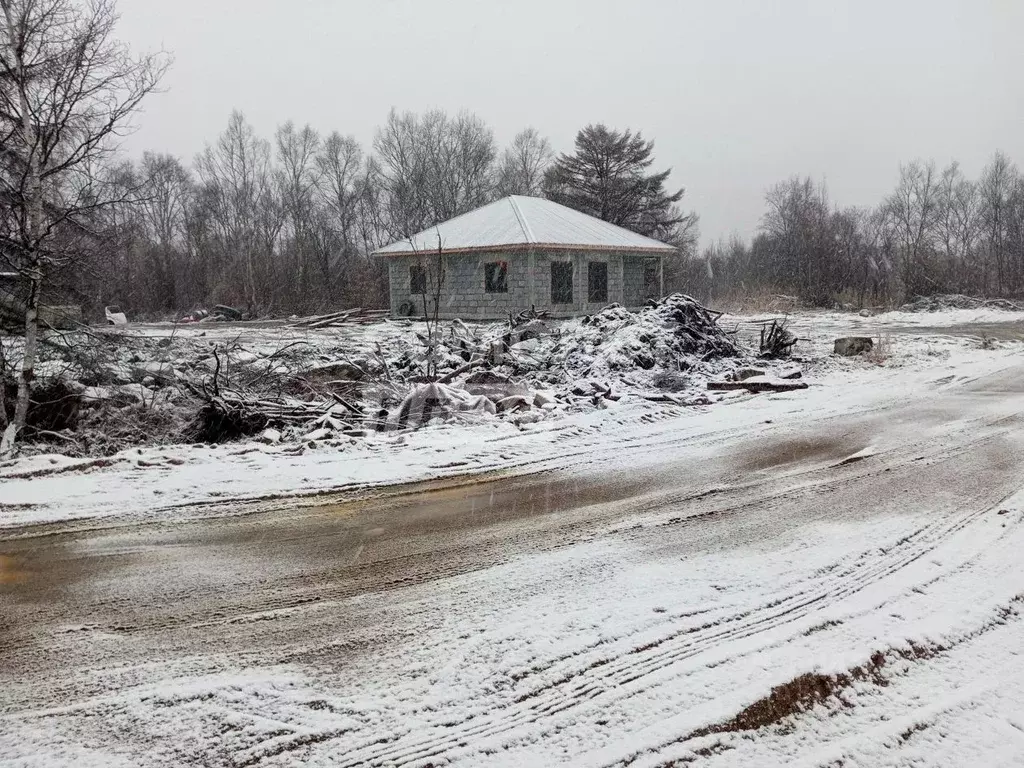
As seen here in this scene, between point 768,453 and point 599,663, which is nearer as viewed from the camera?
point 599,663

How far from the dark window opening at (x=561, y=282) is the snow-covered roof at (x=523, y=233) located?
90 cm

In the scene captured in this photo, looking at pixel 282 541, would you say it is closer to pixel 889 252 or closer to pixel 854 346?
pixel 854 346

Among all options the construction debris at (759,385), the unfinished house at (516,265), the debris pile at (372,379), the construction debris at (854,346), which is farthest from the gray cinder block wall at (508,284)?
the construction debris at (759,385)

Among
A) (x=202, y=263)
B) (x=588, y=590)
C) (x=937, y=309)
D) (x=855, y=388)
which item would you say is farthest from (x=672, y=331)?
(x=202, y=263)

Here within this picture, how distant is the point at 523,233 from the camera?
24.5 meters

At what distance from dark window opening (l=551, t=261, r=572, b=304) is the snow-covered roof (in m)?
0.90

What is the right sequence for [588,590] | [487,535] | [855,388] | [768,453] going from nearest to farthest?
1. [588,590]
2. [487,535]
3. [768,453]
4. [855,388]

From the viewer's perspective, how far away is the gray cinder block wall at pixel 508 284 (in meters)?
24.2

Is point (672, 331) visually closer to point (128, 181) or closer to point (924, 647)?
point (128, 181)

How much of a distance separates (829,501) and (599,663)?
3032 millimetres

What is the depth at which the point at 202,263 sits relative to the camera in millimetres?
43031

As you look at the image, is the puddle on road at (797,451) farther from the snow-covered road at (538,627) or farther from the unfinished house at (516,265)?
the unfinished house at (516,265)

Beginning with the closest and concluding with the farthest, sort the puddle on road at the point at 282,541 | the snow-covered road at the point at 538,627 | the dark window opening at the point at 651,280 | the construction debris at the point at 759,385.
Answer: the snow-covered road at the point at 538,627 < the puddle on road at the point at 282,541 < the construction debris at the point at 759,385 < the dark window opening at the point at 651,280

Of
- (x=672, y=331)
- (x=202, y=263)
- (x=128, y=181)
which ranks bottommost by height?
(x=672, y=331)
